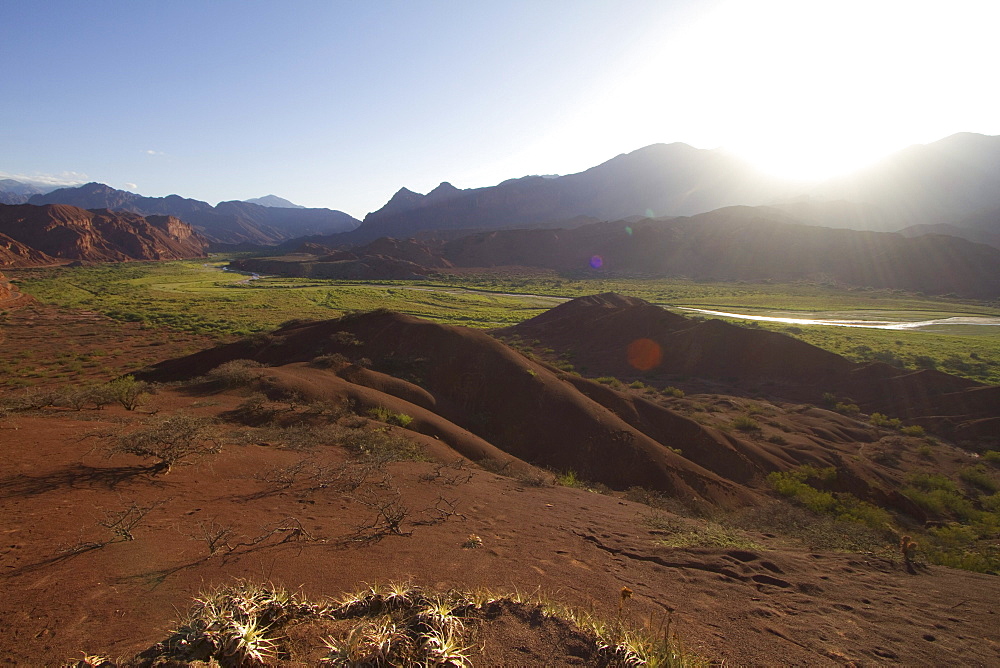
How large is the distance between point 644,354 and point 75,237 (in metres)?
157

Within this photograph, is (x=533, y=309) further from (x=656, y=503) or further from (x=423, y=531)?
(x=423, y=531)

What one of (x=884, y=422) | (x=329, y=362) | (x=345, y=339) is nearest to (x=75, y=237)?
(x=345, y=339)

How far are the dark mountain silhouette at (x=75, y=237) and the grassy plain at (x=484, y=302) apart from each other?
16938mm

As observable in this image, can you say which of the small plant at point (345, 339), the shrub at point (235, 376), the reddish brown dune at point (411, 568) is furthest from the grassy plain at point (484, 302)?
the reddish brown dune at point (411, 568)

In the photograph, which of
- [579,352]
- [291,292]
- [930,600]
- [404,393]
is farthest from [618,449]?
[291,292]

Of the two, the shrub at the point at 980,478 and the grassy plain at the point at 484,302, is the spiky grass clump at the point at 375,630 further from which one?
the grassy plain at the point at 484,302

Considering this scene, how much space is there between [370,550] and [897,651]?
19.4 feet

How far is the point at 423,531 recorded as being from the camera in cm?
652

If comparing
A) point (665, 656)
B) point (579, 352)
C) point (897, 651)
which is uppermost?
point (665, 656)

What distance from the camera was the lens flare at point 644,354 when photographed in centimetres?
3553

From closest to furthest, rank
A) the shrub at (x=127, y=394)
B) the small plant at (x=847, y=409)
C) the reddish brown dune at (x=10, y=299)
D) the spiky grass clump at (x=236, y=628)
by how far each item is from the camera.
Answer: the spiky grass clump at (x=236, y=628) → the shrub at (x=127, y=394) → the small plant at (x=847, y=409) → the reddish brown dune at (x=10, y=299)

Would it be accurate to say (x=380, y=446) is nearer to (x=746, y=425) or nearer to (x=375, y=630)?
A: (x=375, y=630)

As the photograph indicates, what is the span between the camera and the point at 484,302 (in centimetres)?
6812

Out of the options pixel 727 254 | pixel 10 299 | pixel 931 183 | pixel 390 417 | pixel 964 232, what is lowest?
pixel 10 299
